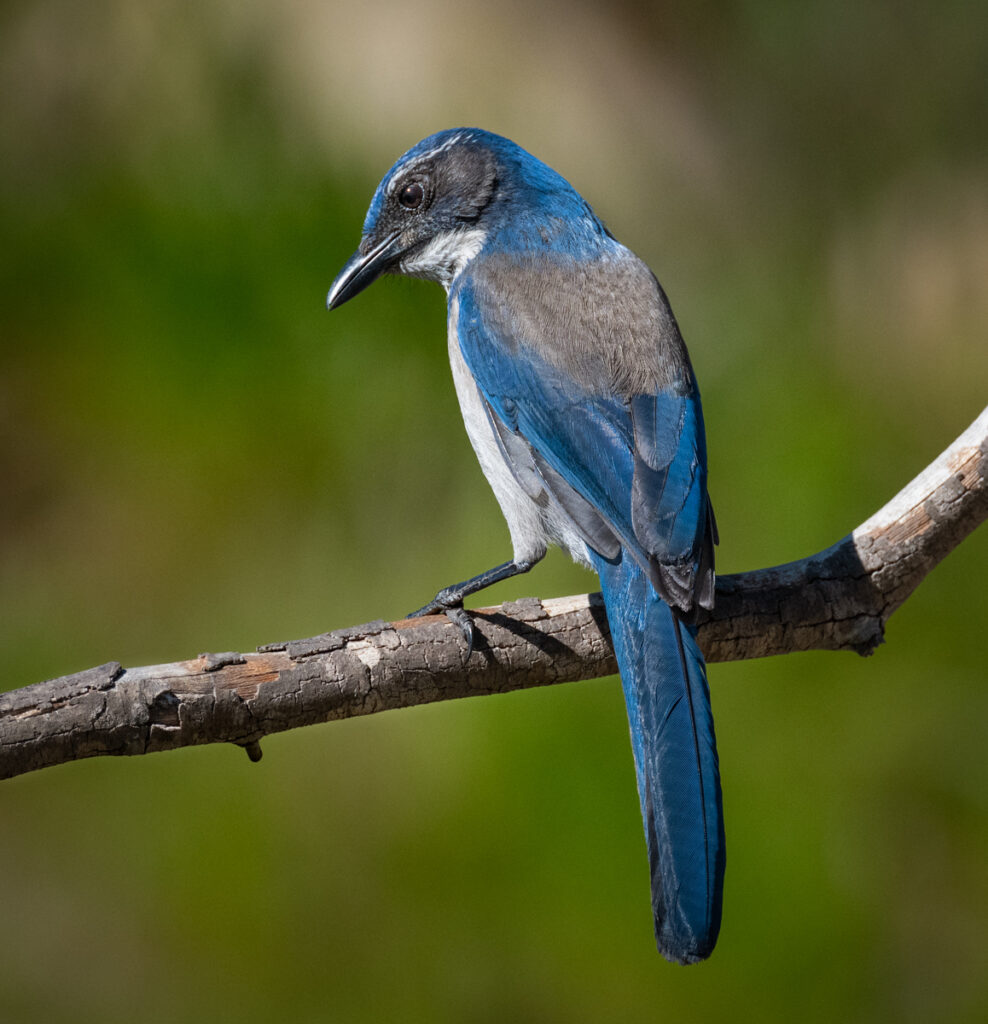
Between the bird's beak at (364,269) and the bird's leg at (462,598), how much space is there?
3.03 feet

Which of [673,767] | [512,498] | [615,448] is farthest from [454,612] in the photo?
[673,767]

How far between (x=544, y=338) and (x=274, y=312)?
1901mm

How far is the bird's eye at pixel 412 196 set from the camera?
137 inches

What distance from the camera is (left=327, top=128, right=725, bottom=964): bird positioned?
2.42 metres

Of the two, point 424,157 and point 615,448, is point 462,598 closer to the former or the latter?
point 615,448

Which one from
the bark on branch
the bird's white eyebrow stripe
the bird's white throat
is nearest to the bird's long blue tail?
the bark on branch

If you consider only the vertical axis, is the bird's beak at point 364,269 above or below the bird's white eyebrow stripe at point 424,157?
below

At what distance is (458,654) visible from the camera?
2777 mm

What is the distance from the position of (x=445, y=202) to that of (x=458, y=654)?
1354 mm

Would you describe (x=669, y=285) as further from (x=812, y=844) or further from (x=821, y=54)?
(x=812, y=844)

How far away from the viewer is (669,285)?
199 inches

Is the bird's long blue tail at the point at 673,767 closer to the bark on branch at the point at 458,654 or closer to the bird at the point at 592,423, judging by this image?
the bird at the point at 592,423

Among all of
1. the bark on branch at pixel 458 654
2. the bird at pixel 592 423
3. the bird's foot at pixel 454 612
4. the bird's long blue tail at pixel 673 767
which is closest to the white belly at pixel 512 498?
the bird at pixel 592 423

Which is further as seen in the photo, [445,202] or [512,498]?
[445,202]
